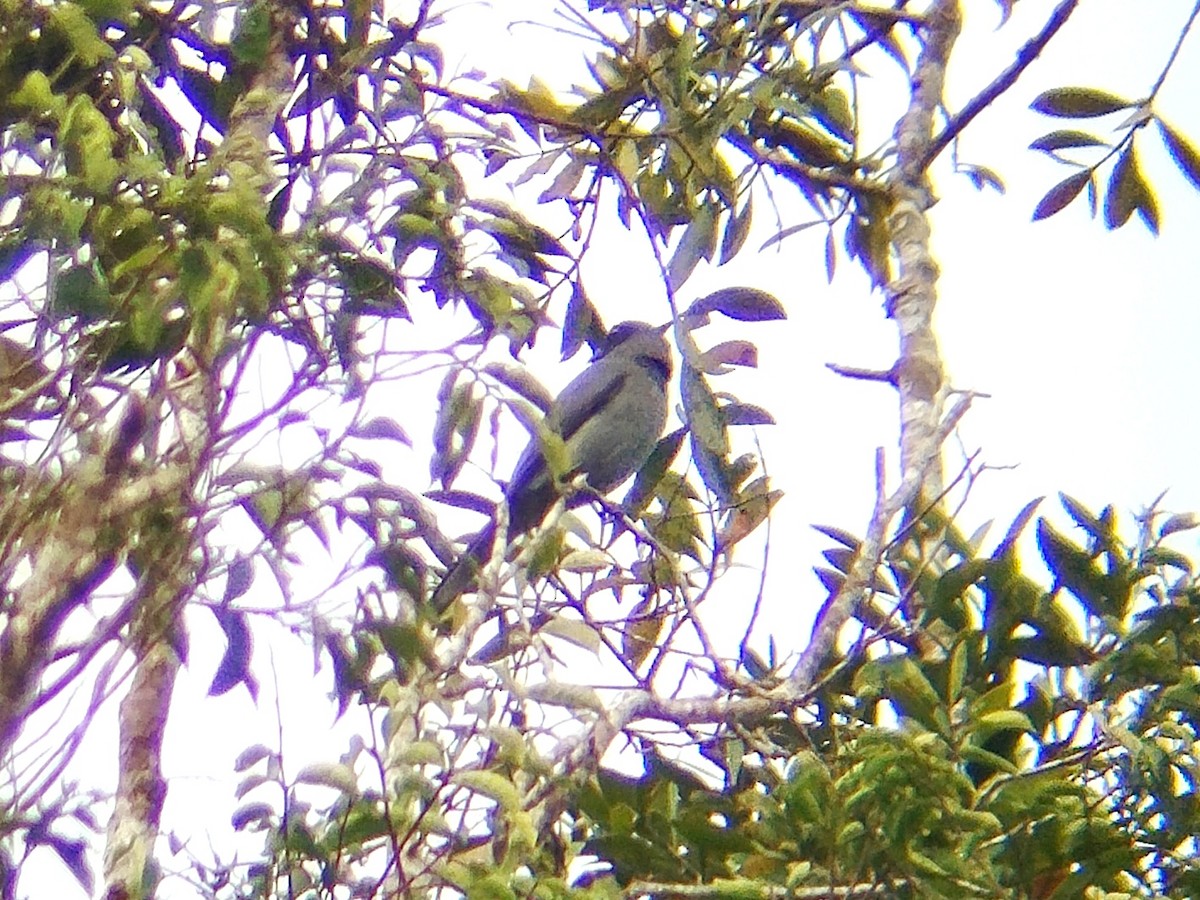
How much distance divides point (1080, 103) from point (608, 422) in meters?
2.57

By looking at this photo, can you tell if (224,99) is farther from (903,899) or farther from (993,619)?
(903,899)

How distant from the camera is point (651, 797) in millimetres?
2488

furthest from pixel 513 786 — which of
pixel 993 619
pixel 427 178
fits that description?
pixel 427 178

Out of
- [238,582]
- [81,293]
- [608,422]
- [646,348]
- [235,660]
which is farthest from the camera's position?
[646,348]

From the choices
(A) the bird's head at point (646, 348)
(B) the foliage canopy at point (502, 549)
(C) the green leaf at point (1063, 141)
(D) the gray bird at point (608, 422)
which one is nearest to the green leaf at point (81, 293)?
(B) the foliage canopy at point (502, 549)

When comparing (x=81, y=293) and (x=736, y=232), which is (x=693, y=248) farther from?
(x=81, y=293)

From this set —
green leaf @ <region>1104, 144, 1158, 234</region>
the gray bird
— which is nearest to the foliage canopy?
green leaf @ <region>1104, 144, 1158, 234</region>

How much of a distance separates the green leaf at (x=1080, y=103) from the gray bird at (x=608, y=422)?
223 cm

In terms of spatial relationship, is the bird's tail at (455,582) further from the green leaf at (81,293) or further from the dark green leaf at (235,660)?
the green leaf at (81,293)

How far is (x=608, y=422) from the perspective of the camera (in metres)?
5.49

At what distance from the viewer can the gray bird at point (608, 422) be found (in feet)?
17.5

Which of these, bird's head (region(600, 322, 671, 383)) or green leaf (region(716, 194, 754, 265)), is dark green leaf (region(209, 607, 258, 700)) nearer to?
green leaf (region(716, 194, 754, 265))

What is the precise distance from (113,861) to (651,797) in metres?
0.81

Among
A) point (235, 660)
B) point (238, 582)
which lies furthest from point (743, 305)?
point (235, 660)
